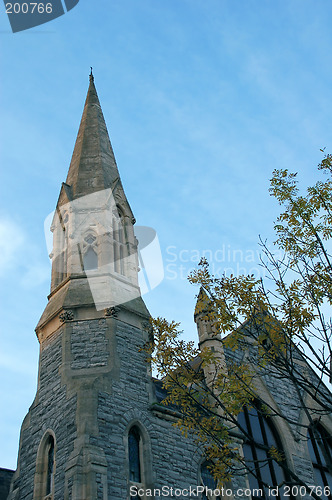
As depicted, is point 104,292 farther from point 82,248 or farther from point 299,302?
point 299,302

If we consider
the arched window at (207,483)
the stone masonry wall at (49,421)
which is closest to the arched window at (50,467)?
the stone masonry wall at (49,421)

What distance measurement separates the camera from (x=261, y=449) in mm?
14633

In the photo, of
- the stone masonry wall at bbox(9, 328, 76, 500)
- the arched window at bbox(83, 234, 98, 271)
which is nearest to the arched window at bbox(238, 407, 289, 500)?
the stone masonry wall at bbox(9, 328, 76, 500)

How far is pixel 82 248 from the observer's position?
1513cm

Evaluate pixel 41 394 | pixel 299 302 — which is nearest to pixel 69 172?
pixel 41 394

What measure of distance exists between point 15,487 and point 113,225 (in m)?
7.07

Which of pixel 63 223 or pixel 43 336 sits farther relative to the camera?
pixel 63 223

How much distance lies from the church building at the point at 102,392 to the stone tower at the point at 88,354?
25 mm

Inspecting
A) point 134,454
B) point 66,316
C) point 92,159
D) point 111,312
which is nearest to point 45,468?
point 134,454

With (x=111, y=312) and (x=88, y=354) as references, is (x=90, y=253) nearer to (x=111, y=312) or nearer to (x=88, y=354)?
(x=111, y=312)

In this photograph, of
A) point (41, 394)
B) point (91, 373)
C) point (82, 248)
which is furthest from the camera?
point (82, 248)

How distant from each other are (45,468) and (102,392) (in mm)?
1991

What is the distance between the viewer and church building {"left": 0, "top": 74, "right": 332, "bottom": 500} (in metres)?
10.9

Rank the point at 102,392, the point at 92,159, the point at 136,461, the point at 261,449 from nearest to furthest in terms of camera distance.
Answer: the point at 136,461, the point at 102,392, the point at 261,449, the point at 92,159
